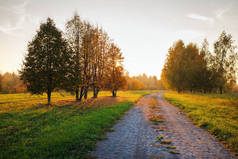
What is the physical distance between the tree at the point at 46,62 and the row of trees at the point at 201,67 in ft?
116

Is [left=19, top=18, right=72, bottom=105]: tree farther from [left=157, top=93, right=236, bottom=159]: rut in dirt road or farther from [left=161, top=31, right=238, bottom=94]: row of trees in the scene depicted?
[left=161, top=31, right=238, bottom=94]: row of trees

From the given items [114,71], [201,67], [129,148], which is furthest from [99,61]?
[201,67]

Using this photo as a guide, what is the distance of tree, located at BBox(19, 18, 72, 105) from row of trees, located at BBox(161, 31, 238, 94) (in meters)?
35.5

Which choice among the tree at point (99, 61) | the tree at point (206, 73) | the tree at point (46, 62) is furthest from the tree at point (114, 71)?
the tree at point (206, 73)

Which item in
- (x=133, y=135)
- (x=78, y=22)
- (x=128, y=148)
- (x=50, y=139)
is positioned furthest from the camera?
(x=78, y=22)

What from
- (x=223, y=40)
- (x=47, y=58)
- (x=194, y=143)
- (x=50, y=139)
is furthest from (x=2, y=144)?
(x=223, y=40)

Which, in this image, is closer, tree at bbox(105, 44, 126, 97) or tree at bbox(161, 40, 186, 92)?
tree at bbox(105, 44, 126, 97)

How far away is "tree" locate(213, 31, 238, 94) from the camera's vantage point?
35969mm

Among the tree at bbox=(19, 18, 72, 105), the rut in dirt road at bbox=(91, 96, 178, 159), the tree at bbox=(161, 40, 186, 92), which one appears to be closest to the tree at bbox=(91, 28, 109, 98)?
the tree at bbox=(19, 18, 72, 105)

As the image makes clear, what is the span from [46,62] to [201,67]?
43.7 meters

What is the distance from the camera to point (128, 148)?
584 cm

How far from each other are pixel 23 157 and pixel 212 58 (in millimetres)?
→ 47872

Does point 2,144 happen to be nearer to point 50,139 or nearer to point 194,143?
point 50,139

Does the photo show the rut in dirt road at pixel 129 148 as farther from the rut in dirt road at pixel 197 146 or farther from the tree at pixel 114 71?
the tree at pixel 114 71
